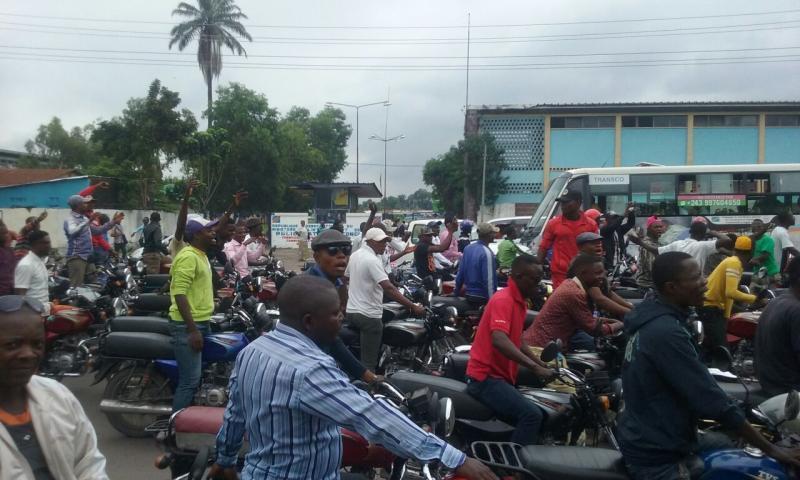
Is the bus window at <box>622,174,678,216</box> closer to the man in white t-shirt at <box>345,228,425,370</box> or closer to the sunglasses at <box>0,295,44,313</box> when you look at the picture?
the man in white t-shirt at <box>345,228,425,370</box>

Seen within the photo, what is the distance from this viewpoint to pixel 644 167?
1808 cm

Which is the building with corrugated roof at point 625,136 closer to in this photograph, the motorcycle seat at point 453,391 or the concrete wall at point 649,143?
the concrete wall at point 649,143

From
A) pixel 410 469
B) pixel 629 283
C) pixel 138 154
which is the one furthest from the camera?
pixel 138 154

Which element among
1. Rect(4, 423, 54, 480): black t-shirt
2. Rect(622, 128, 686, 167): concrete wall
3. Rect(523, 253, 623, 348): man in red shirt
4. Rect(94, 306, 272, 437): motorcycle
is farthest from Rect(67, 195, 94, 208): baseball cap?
Rect(622, 128, 686, 167): concrete wall

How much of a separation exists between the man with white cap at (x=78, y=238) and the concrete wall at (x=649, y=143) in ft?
119

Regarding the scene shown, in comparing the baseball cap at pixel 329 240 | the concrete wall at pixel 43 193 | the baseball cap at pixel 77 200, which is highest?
the concrete wall at pixel 43 193

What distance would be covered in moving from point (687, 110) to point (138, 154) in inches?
1189

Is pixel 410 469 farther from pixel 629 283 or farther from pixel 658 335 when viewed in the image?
pixel 629 283

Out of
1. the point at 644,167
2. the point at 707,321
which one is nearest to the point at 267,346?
the point at 707,321

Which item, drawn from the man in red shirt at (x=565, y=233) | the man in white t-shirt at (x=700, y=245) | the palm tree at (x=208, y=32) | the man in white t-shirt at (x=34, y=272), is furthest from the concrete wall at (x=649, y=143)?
the man in white t-shirt at (x=34, y=272)

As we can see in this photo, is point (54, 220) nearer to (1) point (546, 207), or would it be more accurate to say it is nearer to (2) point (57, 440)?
(1) point (546, 207)

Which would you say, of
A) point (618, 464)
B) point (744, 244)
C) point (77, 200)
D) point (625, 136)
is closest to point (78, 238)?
point (77, 200)

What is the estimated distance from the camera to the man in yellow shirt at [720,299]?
727cm

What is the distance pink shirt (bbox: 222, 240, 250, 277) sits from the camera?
10.8 meters
